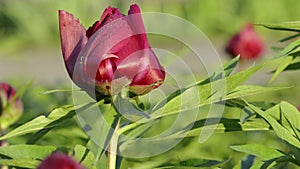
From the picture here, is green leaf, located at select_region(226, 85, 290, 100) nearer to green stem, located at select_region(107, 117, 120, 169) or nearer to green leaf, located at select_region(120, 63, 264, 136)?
green leaf, located at select_region(120, 63, 264, 136)

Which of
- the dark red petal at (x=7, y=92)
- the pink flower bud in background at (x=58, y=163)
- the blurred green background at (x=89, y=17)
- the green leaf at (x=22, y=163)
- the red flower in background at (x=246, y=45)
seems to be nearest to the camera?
the pink flower bud in background at (x=58, y=163)

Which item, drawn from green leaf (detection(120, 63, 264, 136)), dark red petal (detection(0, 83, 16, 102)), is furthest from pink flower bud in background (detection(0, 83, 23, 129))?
green leaf (detection(120, 63, 264, 136))

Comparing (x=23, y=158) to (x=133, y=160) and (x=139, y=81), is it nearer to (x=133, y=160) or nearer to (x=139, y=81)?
(x=139, y=81)

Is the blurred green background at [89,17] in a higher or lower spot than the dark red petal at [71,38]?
lower

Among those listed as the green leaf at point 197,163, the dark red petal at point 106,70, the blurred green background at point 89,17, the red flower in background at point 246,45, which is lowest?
the blurred green background at point 89,17

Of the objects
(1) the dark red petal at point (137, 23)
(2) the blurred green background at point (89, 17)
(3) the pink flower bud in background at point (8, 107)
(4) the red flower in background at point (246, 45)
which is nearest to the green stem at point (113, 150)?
(1) the dark red petal at point (137, 23)

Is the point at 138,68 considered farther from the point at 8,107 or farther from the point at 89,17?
the point at 89,17

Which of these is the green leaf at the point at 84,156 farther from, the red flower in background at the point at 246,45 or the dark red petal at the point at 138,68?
the red flower in background at the point at 246,45
